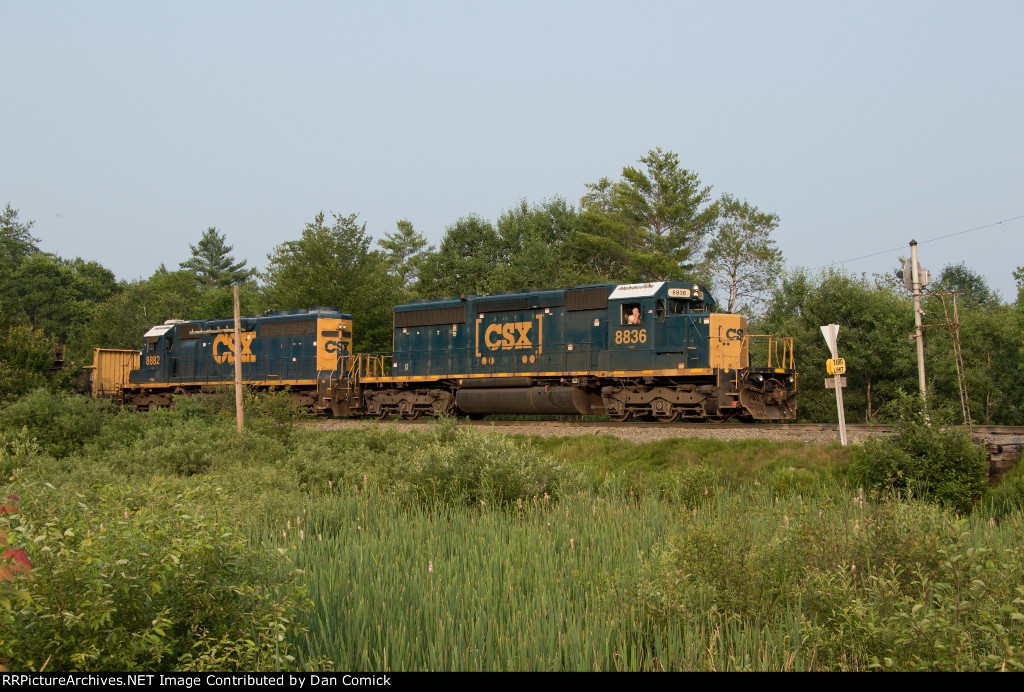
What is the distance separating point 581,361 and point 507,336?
2867 millimetres

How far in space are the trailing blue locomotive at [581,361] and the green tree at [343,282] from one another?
1126 cm

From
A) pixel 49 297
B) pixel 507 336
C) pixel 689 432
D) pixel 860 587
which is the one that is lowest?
pixel 860 587

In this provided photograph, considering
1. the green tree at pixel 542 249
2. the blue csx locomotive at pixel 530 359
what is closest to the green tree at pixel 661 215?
the green tree at pixel 542 249

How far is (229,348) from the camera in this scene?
97.5ft

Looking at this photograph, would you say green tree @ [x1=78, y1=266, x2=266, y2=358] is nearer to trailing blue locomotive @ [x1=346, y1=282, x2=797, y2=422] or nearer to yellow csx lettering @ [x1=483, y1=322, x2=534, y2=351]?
trailing blue locomotive @ [x1=346, y1=282, x2=797, y2=422]

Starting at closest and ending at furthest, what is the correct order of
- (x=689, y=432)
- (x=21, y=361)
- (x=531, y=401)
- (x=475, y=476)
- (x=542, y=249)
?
(x=475, y=476) < (x=689, y=432) < (x=531, y=401) < (x=21, y=361) < (x=542, y=249)

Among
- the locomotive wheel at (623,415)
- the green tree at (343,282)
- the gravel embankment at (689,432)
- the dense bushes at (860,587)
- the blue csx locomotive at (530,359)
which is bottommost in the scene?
the dense bushes at (860,587)

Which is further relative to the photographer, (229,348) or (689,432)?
(229,348)

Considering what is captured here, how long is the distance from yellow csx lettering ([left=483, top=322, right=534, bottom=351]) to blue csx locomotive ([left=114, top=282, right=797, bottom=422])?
4cm

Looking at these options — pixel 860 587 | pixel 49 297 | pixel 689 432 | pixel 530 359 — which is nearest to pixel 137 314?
pixel 49 297

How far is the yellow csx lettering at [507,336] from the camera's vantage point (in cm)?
2356

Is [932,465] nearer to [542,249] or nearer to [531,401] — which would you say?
[531,401]

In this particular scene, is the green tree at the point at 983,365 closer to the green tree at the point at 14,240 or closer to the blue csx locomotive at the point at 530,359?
the blue csx locomotive at the point at 530,359

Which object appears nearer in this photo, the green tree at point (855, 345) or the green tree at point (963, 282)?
the green tree at point (855, 345)
